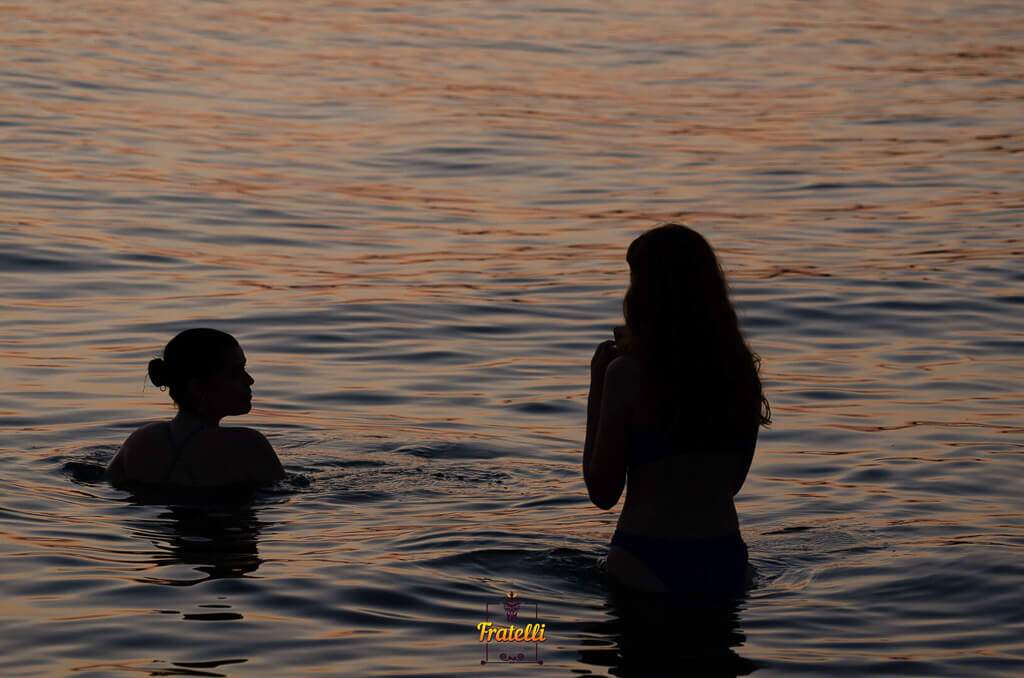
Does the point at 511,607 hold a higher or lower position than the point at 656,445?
lower

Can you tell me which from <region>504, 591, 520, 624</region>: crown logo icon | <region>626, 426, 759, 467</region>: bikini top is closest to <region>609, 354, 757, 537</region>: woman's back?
<region>626, 426, 759, 467</region>: bikini top

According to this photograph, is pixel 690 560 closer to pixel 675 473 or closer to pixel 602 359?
pixel 675 473

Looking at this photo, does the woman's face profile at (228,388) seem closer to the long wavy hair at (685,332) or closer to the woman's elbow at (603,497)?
the woman's elbow at (603,497)

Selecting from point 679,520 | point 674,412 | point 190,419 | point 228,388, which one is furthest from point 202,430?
point 674,412

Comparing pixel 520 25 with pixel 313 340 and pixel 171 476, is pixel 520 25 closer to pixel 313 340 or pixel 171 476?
pixel 313 340

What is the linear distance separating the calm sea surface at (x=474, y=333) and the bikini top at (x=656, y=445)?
0.70 metres

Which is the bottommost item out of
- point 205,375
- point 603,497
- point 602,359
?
point 603,497

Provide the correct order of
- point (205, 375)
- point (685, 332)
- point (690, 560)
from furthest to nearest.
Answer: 1. point (205, 375)
2. point (690, 560)
3. point (685, 332)

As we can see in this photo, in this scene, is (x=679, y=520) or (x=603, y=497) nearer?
(x=603, y=497)

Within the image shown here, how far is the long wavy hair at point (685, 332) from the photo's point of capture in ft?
22.1

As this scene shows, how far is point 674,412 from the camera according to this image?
682cm

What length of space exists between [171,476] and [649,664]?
3.41m

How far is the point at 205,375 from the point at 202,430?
0.31 metres

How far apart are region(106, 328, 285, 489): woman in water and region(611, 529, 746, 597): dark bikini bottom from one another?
2.68 meters
